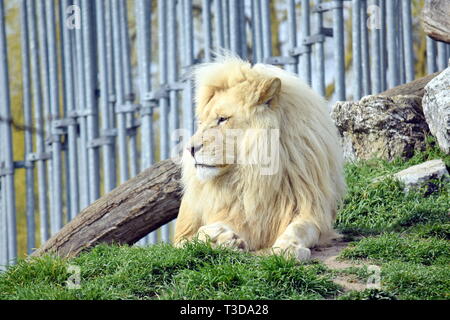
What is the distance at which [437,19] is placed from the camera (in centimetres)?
745

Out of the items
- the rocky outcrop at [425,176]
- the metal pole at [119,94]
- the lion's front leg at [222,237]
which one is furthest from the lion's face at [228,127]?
the metal pole at [119,94]

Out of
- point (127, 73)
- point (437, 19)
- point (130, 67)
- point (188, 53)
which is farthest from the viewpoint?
point (130, 67)

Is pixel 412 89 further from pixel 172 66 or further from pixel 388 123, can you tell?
pixel 172 66

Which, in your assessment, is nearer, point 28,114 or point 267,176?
point 267,176

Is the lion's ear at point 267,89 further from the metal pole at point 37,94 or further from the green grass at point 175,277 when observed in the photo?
the metal pole at point 37,94

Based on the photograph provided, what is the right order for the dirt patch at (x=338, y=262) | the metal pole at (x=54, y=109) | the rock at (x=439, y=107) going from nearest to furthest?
the dirt patch at (x=338, y=262) < the rock at (x=439, y=107) < the metal pole at (x=54, y=109)

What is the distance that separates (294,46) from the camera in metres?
9.03

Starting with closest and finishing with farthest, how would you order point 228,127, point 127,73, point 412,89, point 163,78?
point 228,127 < point 412,89 < point 163,78 < point 127,73

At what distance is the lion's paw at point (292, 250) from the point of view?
5.36m

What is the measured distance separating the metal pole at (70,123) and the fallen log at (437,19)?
14.8 feet

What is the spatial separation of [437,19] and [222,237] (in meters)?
3.07

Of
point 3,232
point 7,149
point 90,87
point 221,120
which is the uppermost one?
point 90,87

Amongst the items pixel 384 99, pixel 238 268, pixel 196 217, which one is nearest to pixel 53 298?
pixel 238 268

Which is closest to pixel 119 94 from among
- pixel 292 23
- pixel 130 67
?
pixel 130 67
